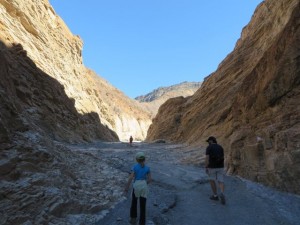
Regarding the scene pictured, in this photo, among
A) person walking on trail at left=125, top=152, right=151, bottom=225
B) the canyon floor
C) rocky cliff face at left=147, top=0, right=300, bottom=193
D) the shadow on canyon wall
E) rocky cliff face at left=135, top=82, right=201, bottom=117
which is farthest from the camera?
rocky cliff face at left=135, top=82, right=201, bottom=117

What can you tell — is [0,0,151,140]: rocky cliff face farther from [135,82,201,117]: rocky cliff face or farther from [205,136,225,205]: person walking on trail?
[135,82,201,117]: rocky cliff face

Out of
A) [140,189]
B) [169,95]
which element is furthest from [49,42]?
[169,95]

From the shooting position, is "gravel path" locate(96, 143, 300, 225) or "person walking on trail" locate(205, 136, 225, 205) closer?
"gravel path" locate(96, 143, 300, 225)

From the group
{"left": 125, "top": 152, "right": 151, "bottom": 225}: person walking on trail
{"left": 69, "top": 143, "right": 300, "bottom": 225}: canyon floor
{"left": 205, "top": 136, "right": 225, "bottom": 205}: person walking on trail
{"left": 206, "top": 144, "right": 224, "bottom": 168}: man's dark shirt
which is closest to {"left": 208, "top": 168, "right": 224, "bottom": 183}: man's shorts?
{"left": 205, "top": 136, "right": 225, "bottom": 205}: person walking on trail

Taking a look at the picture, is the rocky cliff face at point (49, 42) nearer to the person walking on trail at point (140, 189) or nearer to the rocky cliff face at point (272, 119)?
the rocky cliff face at point (272, 119)

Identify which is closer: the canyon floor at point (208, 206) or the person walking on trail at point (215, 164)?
the canyon floor at point (208, 206)

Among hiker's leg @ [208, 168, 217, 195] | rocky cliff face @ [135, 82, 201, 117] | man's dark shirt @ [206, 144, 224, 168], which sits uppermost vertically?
rocky cliff face @ [135, 82, 201, 117]

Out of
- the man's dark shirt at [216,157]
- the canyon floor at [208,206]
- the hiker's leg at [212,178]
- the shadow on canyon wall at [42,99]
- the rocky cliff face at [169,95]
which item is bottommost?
the canyon floor at [208,206]

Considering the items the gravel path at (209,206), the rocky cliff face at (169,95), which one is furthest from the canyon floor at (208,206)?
the rocky cliff face at (169,95)

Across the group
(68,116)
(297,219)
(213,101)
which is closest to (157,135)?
(213,101)

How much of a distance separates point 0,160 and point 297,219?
6.24 metres

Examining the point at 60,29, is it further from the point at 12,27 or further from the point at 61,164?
the point at 61,164

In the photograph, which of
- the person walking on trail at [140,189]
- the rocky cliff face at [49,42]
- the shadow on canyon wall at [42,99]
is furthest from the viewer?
the rocky cliff face at [49,42]

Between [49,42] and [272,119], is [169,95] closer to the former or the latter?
[49,42]
